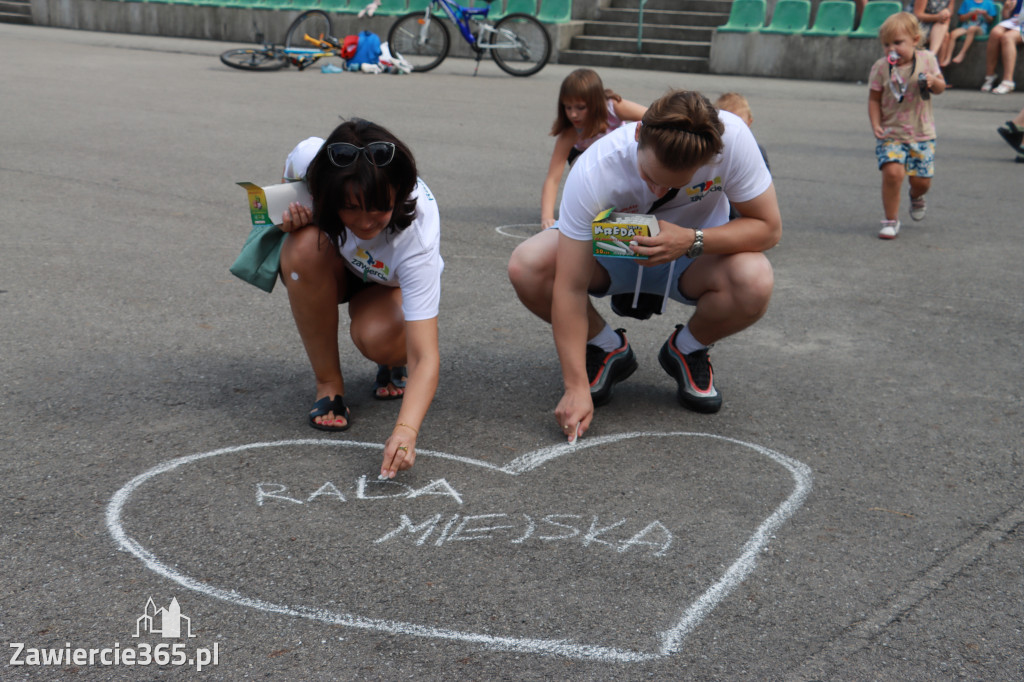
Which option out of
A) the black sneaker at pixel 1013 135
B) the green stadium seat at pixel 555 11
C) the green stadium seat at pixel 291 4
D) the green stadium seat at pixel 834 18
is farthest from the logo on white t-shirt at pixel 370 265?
the green stadium seat at pixel 291 4

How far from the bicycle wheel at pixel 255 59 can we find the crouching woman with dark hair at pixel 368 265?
12412mm

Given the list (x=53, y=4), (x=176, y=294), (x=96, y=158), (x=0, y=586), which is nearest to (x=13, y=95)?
(x=96, y=158)

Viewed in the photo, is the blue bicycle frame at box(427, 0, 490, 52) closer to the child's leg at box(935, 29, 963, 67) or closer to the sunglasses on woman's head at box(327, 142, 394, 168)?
the child's leg at box(935, 29, 963, 67)

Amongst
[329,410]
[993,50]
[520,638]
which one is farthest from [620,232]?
[993,50]

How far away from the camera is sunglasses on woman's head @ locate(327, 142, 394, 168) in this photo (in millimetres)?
2787

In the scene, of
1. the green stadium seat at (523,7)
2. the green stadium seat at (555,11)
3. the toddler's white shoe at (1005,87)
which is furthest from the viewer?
the green stadium seat at (523,7)

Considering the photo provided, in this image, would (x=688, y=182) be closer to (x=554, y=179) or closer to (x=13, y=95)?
(x=554, y=179)

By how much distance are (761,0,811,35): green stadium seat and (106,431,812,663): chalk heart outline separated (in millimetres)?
14573

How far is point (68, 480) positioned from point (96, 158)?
5.50m

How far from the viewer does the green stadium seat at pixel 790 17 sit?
16.2 meters

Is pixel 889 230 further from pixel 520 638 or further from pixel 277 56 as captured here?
pixel 277 56

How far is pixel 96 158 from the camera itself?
25.3 feet

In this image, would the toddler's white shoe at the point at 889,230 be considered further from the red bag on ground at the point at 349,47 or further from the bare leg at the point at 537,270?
the red bag on ground at the point at 349,47

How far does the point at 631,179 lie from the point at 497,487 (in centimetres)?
105
